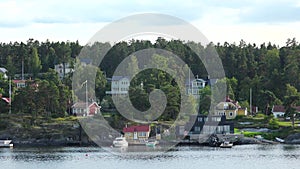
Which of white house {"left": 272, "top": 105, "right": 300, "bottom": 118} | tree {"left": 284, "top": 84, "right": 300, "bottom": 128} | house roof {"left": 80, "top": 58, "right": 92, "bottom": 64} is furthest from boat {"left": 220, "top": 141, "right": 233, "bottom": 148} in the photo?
house roof {"left": 80, "top": 58, "right": 92, "bottom": 64}

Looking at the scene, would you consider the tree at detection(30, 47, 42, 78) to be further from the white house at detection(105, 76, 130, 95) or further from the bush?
the bush

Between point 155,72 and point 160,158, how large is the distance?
30.2 meters

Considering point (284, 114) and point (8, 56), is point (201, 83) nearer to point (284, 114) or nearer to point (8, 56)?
point (284, 114)

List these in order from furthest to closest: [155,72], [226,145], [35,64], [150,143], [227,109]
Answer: [35,64]
[155,72]
[227,109]
[150,143]
[226,145]

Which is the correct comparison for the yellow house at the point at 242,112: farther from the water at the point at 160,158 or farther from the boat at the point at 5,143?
the boat at the point at 5,143

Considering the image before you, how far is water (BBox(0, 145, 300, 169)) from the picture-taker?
41844 mm

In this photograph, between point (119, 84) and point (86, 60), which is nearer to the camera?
point (119, 84)

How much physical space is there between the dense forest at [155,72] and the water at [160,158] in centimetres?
1009

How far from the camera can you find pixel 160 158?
4653 centimetres

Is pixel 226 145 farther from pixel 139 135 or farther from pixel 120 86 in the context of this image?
pixel 120 86

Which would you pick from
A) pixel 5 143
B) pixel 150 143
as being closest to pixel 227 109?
pixel 150 143

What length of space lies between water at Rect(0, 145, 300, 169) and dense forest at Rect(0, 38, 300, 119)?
33.1 feet

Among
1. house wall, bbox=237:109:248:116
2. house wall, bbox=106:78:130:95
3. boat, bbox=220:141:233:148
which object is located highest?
house wall, bbox=106:78:130:95

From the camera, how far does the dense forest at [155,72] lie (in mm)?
64938
